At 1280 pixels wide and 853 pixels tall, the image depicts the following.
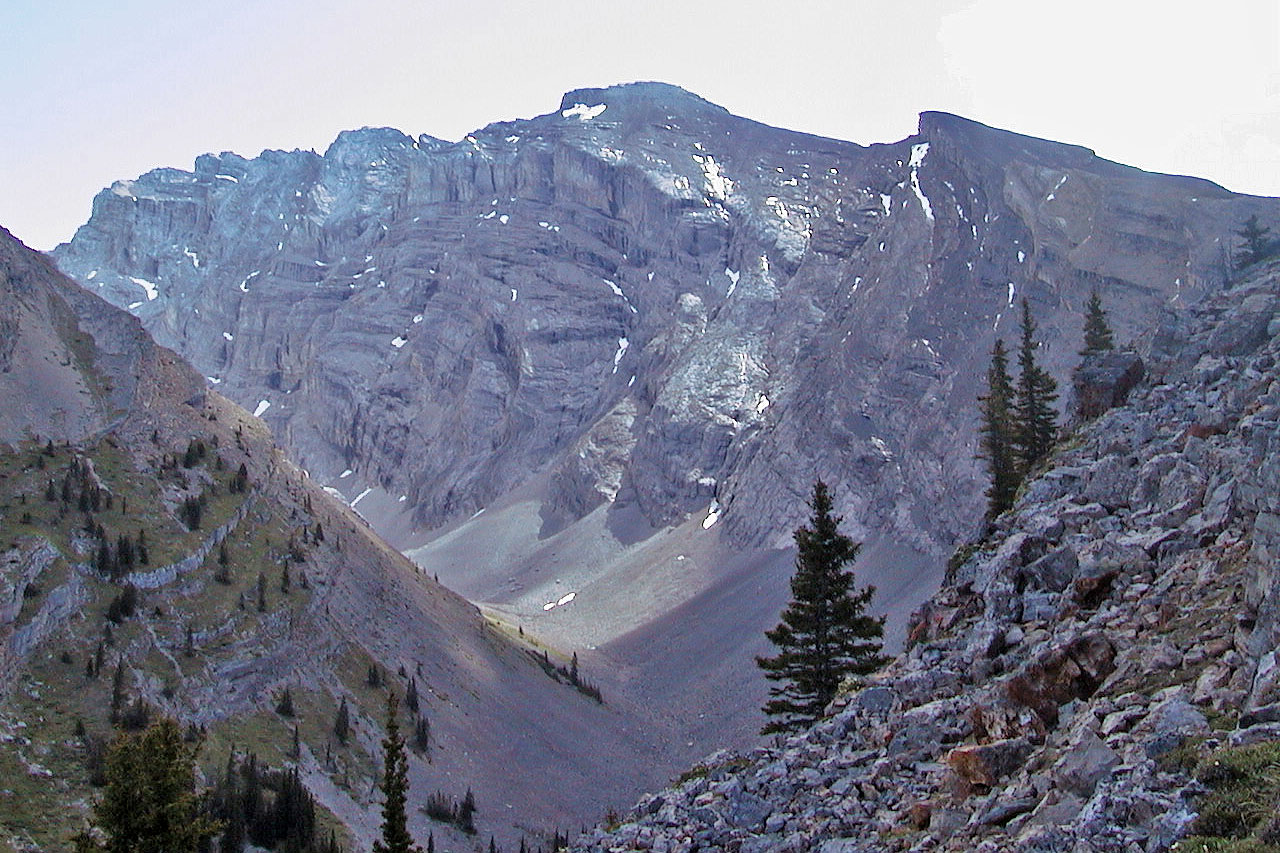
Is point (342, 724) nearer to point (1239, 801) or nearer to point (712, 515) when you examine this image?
point (1239, 801)

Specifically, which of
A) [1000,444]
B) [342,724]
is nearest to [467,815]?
[342,724]

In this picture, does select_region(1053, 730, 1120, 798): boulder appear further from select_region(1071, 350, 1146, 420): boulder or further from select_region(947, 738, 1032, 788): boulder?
select_region(1071, 350, 1146, 420): boulder

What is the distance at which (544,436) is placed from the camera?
648 feet

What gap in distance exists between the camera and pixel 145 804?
26016 mm

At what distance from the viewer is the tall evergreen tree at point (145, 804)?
25.7 meters

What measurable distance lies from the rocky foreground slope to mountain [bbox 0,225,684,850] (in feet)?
115

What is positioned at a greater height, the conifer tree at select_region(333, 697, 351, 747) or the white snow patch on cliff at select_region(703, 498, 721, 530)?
the white snow patch on cliff at select_region(703, 498, 721, 530)

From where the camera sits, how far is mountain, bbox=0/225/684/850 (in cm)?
5541

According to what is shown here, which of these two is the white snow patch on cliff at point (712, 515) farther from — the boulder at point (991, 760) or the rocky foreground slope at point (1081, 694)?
the boulder at point (991, 760)

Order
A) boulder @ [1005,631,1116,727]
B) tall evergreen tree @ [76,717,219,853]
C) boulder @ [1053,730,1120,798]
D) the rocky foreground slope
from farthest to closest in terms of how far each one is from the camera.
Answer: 1. tall evergreen tree @ [76,717,219,853]
2. boulder @ [1005,631,1116,727]
3. boulder @ [1053,730,1120,798]
4. the rocky foreground slope

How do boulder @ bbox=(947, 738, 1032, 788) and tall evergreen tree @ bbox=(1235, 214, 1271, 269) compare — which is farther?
tall evergreen tree @ bbox=(1235, 214, 1271, 269)

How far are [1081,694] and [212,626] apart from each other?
61653 millimetres

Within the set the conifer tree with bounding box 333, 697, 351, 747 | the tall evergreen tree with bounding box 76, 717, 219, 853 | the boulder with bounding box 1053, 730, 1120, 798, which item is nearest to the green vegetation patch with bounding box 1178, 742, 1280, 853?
the boulder with bounding box 1053, 730, 1120, 798

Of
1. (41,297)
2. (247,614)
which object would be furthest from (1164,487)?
(41,297)
